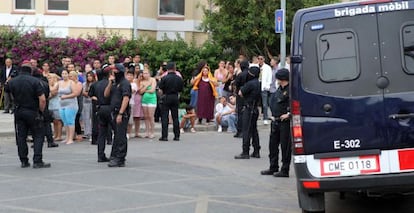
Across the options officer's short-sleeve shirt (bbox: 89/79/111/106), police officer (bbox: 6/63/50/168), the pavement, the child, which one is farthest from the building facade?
police officer (bbox: 6/63/50/168)

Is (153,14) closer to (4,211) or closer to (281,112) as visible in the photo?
(281,112)

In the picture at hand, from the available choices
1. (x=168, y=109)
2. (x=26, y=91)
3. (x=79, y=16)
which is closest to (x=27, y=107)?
(x=26, y=91)

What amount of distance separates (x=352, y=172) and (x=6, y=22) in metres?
21.4

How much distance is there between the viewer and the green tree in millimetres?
23109

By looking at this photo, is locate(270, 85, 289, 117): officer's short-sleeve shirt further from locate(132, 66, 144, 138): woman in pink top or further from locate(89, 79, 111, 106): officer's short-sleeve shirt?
locate(132, 66, 144, 138): woman in pink top

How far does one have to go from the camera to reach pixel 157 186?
10.2 metres

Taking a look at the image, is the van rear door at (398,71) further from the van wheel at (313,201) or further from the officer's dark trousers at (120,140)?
the officer's dark trousers at (120,140)

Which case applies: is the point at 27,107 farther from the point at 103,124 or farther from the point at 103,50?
the point at 103,50

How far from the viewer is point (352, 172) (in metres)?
6.96

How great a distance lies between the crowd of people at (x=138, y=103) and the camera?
11.9m

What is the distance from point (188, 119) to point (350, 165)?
11.0 metres

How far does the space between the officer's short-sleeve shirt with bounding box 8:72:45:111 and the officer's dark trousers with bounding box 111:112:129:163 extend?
1.39 metres

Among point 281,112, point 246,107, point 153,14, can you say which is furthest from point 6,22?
point 281,112

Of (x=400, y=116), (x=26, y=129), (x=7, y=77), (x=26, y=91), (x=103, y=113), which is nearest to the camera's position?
(x=400, y=116)
